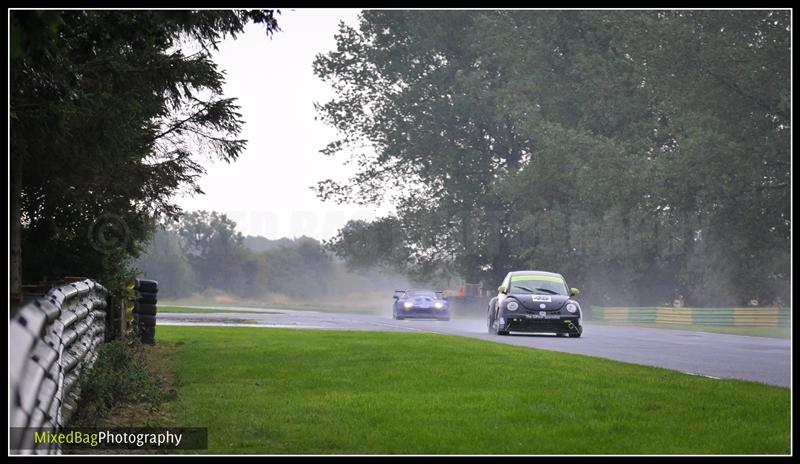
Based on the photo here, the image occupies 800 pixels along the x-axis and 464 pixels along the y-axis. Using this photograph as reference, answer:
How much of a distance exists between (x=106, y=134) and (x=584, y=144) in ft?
147

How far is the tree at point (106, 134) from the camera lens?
12.3 meters

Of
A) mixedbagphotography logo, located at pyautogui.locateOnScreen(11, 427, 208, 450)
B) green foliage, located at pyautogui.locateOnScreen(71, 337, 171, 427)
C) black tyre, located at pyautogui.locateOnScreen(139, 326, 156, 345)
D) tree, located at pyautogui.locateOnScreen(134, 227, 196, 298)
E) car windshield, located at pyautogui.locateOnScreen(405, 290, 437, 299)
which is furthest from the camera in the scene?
tree, located at pyautogui.locateOnScreen(134, 227, 196, 298)

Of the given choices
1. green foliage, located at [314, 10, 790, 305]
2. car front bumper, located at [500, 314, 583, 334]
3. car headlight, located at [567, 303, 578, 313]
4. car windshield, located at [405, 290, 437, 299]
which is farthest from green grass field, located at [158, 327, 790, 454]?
green foliage, located at [314, 10, 790, 305]

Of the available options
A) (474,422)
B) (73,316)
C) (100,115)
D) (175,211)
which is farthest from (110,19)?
(175,211)

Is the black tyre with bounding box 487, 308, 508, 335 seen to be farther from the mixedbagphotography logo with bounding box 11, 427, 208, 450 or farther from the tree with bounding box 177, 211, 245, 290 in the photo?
the tree with bounding box 177, 211, 245, 290

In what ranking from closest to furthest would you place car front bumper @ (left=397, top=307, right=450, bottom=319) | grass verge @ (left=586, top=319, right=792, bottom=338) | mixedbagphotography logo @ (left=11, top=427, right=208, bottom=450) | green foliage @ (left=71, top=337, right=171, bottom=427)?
mixedbagphotography logo @ (left=11, top=427, right=208, bottom=450) < green foliage @ (left=71, top=337, right=171, bottom=427) < grass verge @ (left=586, top=319, right=792, bottom=338) < car front bumper @ (left=397, top=307, right=450, bottom=319)

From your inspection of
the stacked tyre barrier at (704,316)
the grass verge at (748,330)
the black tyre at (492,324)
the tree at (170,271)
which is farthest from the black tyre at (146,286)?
the tree at (170,271)

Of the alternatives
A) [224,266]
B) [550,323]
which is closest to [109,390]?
[550,323]

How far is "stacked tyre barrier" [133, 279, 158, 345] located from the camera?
826 inches

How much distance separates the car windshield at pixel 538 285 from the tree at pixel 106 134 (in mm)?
10530

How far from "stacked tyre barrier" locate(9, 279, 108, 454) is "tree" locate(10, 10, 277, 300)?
2.32 metres

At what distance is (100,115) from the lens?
46.8 ft

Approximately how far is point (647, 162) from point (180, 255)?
257ft
